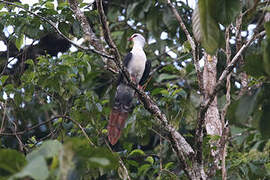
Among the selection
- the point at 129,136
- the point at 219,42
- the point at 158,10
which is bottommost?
the point at 129,136

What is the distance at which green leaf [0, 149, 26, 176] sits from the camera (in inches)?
54.5

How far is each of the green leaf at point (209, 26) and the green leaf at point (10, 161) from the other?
0.88 meters

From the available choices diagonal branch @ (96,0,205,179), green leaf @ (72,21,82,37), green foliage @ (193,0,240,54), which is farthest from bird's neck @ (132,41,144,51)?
green foliage @ (193,0,240,54)

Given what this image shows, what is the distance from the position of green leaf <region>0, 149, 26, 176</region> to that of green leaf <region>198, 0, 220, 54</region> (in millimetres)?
876

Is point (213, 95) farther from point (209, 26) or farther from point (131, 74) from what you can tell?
point (131, 74)

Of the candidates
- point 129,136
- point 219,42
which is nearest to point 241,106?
point 219,42

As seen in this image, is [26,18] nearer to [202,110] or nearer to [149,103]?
[149,103]

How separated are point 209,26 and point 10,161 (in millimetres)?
943

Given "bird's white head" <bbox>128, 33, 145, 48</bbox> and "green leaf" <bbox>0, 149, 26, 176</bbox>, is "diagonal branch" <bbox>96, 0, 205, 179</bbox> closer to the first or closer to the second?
"green leaf" <bbox>0, 149, 26, 176</bbox>

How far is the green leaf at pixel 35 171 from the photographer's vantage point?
3.96 ft

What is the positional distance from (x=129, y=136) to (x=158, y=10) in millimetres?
3331

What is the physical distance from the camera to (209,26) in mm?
1790

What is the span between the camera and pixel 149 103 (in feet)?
10.3

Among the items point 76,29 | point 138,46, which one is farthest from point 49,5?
point 138,46
